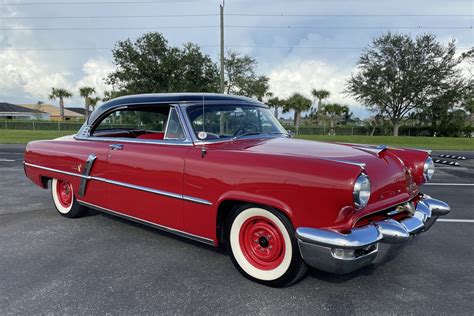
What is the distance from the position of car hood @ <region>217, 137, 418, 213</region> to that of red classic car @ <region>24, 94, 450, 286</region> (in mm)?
11

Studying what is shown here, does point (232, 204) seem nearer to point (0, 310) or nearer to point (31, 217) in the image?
point (0, 310)

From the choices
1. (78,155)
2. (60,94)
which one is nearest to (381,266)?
(78,155)

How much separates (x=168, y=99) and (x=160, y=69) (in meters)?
24.1

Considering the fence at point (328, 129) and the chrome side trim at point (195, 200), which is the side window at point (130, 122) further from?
the fence at point (328, 129)

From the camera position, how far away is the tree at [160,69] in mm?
26516

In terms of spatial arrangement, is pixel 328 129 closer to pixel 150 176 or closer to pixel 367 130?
pixel 367 130

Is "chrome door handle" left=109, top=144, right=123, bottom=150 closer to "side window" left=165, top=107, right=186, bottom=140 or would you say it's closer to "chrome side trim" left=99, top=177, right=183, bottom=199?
"chrome side trim" left=99, top=177, right=183, bottom=199

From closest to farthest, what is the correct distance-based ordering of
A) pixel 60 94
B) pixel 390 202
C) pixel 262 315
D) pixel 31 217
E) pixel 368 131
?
pixel 262 315 → pixel 390 202 → pixel 31 217 → pixel 368 131 → pixel 60 94

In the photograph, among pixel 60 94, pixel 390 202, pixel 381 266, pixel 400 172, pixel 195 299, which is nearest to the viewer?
pixel 195 299

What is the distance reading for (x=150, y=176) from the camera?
3488mm

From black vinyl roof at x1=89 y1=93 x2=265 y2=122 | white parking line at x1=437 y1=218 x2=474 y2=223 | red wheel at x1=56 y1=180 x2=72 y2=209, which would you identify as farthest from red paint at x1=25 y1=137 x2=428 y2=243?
white parking line at x1=437 y1=218 x2=474 y2=223

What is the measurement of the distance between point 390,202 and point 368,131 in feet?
122

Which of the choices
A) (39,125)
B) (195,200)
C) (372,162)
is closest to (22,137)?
(39,125)

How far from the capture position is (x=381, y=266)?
330cm
